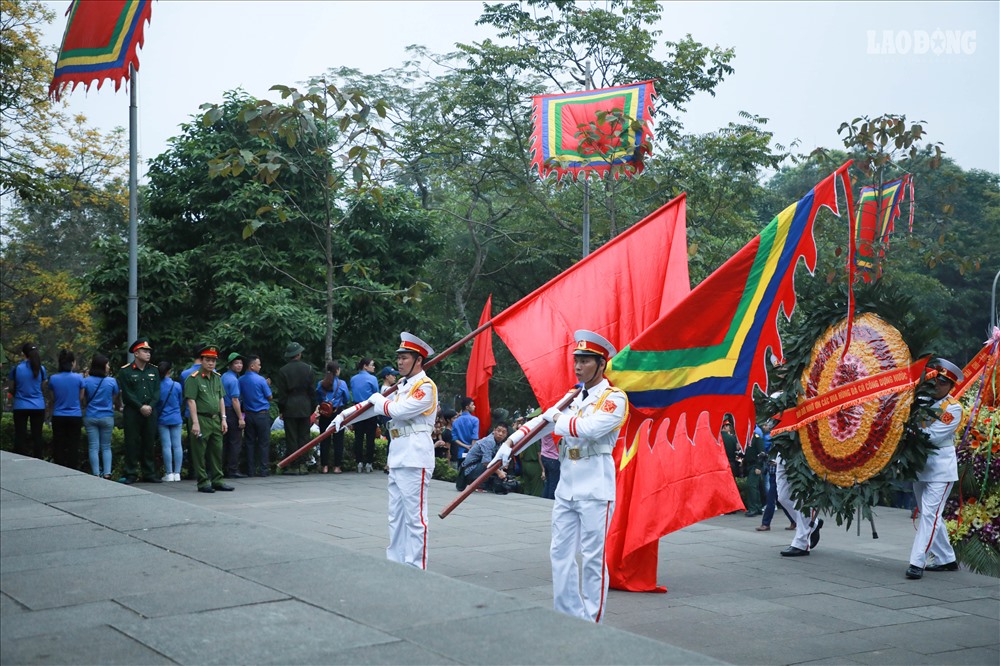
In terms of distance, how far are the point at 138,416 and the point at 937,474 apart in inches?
363

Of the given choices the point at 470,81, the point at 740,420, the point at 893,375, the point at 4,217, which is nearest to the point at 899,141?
the point at 893,375

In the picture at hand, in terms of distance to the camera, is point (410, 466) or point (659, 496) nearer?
point (659, 496)

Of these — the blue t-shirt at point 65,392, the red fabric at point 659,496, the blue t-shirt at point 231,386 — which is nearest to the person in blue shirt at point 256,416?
the blue t-shirt at point 231,386

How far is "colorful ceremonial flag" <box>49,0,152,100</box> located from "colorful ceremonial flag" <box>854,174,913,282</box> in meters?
7.59

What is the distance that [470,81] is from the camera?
20547 millimetres

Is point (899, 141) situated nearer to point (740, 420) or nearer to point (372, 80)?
point (740, 420)

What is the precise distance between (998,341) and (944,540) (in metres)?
1.84

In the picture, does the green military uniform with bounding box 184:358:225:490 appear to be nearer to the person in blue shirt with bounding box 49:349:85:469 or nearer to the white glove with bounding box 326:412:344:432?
the person in blue shirt with bounding box 49:349:85:469

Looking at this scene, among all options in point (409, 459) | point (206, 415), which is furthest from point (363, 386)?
point (409, 459)

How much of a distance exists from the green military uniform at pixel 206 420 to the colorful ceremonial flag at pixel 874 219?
7.75m

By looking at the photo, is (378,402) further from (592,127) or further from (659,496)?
(592,127)

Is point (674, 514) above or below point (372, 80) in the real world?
below

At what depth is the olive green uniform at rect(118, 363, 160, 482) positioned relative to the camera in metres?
12.6

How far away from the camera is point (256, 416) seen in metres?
14.2
